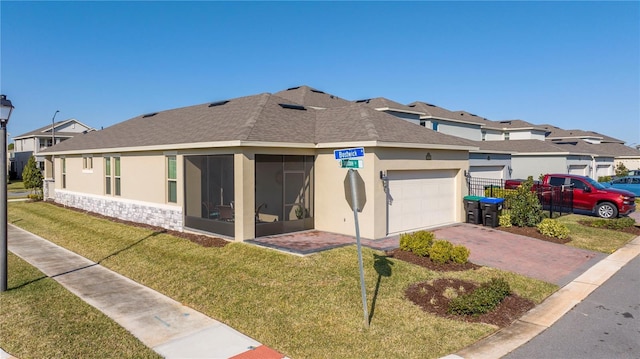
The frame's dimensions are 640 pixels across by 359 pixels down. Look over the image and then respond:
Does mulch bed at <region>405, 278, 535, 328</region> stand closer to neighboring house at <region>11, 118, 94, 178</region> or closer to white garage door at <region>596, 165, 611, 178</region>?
white garage door at <region>596, 165, 611, 178</region>

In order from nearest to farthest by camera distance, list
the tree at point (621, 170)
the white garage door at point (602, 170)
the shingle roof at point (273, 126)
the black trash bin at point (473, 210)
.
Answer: the shingle roof at point (273, 126) → the black trash bin at point (473, 210) → the white garage door at point (602, 170) → the tree at point (621, 170)

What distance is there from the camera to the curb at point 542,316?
6281 mm

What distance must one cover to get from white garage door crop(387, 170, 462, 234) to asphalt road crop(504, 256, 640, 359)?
6591 mm

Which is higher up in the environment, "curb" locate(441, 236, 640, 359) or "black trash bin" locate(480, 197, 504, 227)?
"black trash bin" locate(480, 197, 504, 227)

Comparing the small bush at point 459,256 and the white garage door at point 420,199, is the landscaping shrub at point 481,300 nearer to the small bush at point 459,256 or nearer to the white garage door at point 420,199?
the small bush at point 459,256

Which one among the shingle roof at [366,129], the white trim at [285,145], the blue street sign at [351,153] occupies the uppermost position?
the shingle roof at [366,129]

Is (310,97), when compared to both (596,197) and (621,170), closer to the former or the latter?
(596,197)

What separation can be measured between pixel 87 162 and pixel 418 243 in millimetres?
20252

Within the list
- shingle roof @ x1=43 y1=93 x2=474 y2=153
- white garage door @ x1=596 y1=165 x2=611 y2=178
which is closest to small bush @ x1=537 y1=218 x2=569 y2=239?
shingle roof @ x1=43 y1=93 x2=474 y2=153

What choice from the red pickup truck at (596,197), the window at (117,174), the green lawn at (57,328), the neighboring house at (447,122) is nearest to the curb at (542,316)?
the green lawn at (57,328)

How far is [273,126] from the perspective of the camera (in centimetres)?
1456

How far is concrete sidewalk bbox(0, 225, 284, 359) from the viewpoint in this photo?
21.0ft

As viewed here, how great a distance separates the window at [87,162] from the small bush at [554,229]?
22746 millimetres

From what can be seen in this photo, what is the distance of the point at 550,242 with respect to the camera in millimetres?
13852
